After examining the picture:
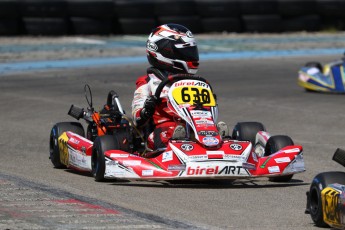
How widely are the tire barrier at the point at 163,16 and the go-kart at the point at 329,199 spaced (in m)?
15.9

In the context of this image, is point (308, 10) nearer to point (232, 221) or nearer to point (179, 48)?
point (179, 48)

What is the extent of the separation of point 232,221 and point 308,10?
739 inches

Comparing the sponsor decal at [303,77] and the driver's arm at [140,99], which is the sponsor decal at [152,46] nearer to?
the driver's arm at [140,99]

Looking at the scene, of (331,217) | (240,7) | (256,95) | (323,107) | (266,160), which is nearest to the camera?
(331,217)

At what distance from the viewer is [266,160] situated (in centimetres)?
788

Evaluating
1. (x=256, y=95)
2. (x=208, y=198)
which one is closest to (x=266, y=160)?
(x=208, y=198)

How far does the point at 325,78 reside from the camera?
16.2m

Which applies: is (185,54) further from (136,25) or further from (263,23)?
(263,23)

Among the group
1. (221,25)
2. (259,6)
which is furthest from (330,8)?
(221,25)

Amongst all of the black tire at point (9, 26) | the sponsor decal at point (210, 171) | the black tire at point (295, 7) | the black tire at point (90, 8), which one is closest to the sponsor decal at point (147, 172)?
the sponsor decal at point (210, 171)

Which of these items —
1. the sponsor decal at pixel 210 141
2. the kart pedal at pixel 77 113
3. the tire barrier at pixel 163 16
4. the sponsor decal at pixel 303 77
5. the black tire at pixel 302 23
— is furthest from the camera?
the black tire at pixel 302 23

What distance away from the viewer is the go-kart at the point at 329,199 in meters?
5.74

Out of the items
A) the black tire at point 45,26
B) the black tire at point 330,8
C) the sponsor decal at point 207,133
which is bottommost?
the black tire at point 330,8

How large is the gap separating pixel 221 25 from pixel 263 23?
3.54 ft
